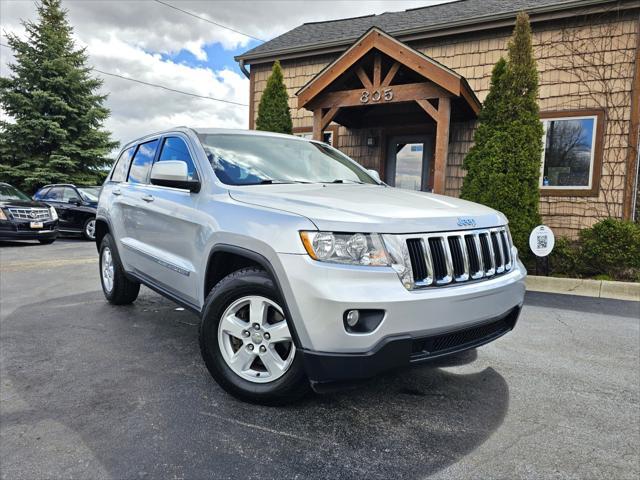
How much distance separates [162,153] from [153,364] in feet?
5.80

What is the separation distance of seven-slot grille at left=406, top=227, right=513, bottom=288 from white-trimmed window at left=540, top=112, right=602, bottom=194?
6.78 metres

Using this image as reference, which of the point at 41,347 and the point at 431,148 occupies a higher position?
the point at 431,148

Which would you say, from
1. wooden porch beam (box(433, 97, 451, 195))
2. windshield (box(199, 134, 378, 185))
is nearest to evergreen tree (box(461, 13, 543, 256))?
wooden porch beam (box(433, 97, 451, 195))

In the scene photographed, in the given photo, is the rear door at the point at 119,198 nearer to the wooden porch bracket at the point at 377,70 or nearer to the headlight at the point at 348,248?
the headlight at the point at 348,248

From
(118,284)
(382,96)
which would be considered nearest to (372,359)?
(118,284)

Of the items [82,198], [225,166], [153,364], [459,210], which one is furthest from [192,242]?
[82,198]

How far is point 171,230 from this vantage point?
10.9ft

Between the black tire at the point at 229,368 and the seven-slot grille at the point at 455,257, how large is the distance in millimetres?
734

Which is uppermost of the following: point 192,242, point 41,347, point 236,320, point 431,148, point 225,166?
point 431,148

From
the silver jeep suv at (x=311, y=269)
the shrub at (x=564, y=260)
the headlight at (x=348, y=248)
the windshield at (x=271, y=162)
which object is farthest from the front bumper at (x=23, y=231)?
the shrub at (x=564, y=260)

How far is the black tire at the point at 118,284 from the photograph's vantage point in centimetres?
449

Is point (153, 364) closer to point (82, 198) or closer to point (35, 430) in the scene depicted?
point (35, 430)

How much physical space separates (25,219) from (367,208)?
10.3 metres

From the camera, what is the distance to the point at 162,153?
3830 millimetres
